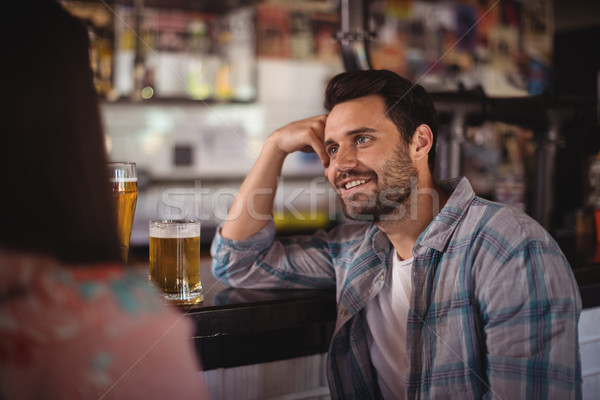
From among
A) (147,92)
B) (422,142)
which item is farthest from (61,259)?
(147,92)

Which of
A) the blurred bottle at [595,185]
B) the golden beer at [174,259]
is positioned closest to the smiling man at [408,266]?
the golden beer at [174,259]

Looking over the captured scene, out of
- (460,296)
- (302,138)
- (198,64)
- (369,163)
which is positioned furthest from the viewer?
(198,64)

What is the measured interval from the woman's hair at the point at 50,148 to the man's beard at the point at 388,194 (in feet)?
2.56

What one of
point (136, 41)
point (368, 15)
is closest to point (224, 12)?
point (136, 41)

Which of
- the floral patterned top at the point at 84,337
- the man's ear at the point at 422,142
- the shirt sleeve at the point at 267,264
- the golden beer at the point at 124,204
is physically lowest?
the shirt sleeve at the point at 267,264

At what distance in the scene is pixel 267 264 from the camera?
4.42 feet

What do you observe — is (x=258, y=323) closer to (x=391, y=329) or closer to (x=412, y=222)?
(x=391, y=329)

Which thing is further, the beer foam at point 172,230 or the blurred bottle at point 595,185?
the blurred bottle at point 595,185

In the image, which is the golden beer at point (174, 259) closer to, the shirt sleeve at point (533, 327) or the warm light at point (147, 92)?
the shirt sleeve at point (533, 327)

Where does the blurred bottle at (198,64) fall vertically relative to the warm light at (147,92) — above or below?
above

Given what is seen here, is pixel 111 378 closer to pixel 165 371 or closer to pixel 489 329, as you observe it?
pixel 165 371

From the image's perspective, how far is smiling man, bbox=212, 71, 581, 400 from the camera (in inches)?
39.1

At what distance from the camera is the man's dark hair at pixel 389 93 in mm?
1364

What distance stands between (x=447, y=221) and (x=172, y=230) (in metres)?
0.58
